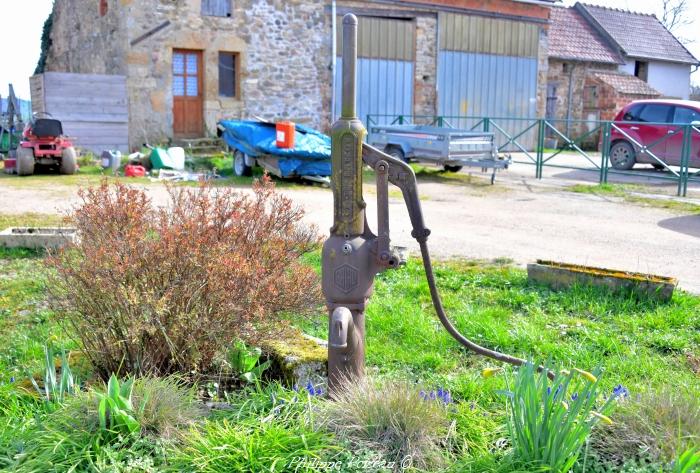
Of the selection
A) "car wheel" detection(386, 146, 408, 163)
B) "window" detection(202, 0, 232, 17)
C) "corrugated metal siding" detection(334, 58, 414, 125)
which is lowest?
"car wheel" detection(386, 146, 408, 163)

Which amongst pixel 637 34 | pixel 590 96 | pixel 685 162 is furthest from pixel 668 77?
pixel 685 162

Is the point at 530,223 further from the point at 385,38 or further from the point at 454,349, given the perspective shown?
the point at 385,38

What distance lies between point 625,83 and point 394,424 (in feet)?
88.8

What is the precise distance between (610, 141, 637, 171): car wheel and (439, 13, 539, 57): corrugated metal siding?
570 centimetres

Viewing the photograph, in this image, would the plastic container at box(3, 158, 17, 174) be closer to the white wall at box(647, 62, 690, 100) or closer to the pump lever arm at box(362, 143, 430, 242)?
the pump lever arm at box(362, 143, 430, 242)

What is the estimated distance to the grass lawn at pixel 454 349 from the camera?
255 centimetres

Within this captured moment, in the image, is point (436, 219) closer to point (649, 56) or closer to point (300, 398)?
point (300, 398)

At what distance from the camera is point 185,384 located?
3209 millimetres

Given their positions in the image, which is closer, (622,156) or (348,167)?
(348,167)

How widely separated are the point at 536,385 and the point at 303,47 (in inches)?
669

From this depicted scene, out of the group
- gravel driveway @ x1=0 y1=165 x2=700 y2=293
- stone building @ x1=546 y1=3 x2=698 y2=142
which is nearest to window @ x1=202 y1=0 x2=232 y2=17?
gravel driveway @ x1=0 y1=165 x2=700 y2=293

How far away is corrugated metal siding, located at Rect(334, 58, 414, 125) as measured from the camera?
1955 centimetres

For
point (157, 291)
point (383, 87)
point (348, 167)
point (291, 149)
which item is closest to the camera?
point (348, 167)

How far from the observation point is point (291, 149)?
13219 millimetres
